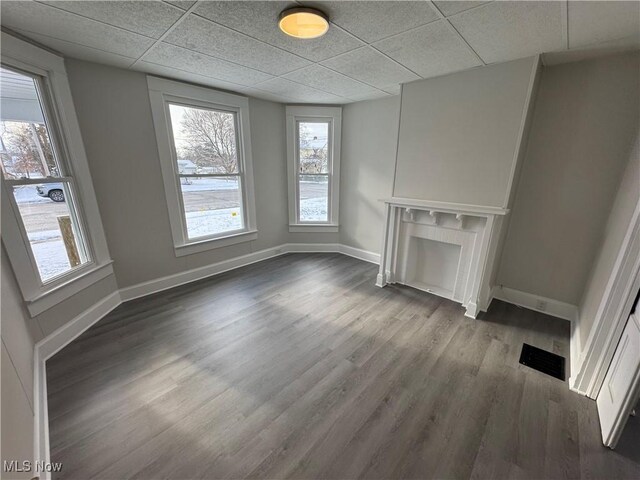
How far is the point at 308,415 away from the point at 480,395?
3.96 feet

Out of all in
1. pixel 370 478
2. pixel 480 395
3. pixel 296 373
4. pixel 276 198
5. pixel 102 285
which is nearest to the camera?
pixel 370 478

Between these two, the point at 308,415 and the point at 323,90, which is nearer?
the point at 308,415

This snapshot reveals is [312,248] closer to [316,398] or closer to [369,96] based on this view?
[369,96]

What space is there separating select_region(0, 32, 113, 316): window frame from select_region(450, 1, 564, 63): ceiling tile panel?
307 cm

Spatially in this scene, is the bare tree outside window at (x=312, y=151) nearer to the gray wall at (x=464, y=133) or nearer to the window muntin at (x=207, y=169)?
the window muntin at (x=207, y=169)

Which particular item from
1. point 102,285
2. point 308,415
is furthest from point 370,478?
point 102,285

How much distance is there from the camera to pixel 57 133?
2.24 m

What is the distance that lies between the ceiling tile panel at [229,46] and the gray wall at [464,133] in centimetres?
136

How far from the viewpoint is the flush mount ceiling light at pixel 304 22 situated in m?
1.58

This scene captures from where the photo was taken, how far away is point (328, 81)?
9.63ft

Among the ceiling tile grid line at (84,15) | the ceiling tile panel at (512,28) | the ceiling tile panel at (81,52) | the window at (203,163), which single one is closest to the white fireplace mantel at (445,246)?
the ceiling tile panel at (512,28)

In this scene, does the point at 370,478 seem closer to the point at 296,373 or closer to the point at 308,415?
the point at 308,415

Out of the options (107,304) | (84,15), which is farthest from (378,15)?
(107,304)

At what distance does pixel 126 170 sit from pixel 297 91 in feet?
7.28
